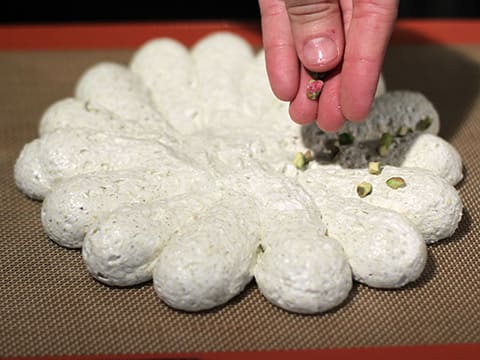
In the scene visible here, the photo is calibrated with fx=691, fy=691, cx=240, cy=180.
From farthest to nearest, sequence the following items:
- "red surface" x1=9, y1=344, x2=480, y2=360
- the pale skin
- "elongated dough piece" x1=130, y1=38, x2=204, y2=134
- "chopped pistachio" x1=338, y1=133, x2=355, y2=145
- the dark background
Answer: the dark background → "elongated dough piece" x1=130, y1=38, x2=204, y2=134 → "chopped pistachio" x1=338, y1=133, x2=355, y2=145 → the pale skin → "red surface" x1=9, y1=344, x2=480, y2=360

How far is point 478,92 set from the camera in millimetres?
1671

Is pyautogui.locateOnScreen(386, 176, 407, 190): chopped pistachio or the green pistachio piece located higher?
pyautogui.locateOnScreen(386, 176, 407, 190): chopped pistachio

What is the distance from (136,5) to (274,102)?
1.22 m

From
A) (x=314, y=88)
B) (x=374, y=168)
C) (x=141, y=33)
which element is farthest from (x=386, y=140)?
(x=141, y=33)

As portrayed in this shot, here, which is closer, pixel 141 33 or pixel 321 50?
pixel 321 50

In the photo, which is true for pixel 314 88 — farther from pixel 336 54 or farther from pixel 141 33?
pixel 141 33

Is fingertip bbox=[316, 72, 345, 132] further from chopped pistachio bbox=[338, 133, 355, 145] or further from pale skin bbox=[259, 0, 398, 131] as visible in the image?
chopped pistachio bbox=[338, 133, 355, 145]

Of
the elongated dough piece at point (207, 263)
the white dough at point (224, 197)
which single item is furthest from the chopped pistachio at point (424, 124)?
the elongated dough piece at point (207, 263)

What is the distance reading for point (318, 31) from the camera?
115cm

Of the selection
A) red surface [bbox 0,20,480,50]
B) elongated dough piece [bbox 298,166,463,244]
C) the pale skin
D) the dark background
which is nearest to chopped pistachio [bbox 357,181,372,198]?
elongated dough piece [bbox 298,166,463,244]

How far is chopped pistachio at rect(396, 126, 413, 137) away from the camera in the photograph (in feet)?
4.48

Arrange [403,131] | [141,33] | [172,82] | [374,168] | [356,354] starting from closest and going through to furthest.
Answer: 1. [356,354]
2. [374,168]
3. [403,131]
4. [172,82]
5. [141,33]

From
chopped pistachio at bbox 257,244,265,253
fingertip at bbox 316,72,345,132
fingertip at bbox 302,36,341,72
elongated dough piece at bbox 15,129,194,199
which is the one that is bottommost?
chopped pistachio at bbox 257,244,265,253

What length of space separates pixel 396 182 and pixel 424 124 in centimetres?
24
